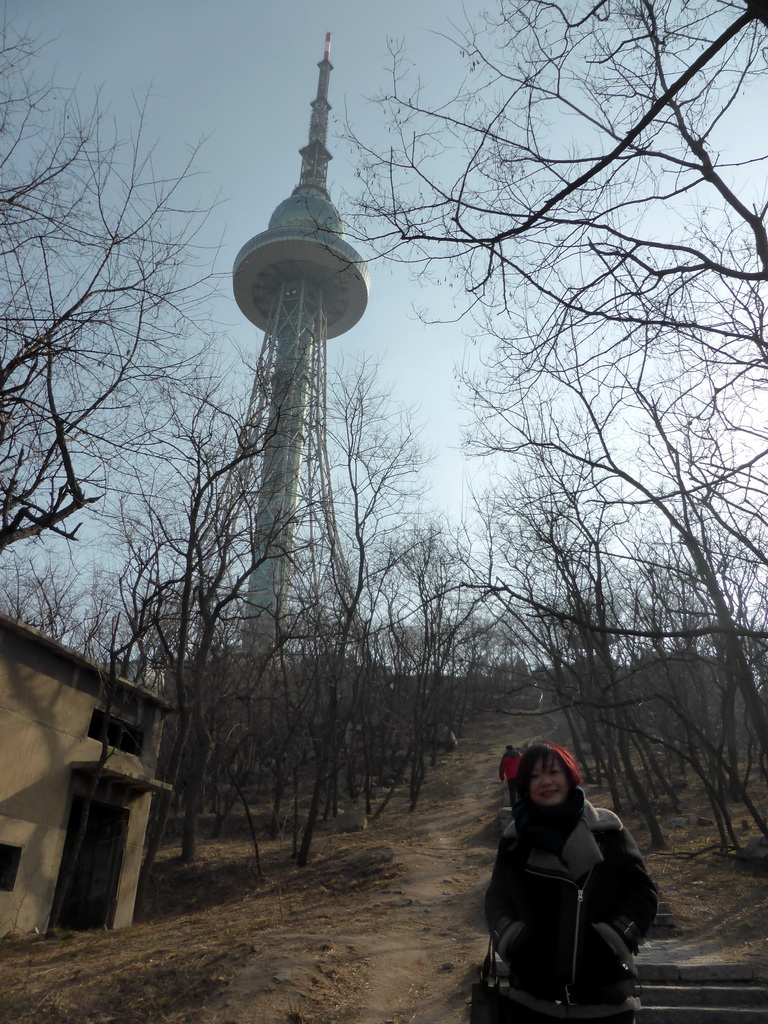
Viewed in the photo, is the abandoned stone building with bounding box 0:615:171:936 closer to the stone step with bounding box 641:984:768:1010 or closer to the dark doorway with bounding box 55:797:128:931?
the dark doorway with bounding box 55:797:128:931

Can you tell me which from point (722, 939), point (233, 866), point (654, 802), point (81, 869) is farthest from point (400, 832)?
point (722, 939)

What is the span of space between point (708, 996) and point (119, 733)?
9545 mm

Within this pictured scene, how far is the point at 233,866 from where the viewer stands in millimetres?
13680

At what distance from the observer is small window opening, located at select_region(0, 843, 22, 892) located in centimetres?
920

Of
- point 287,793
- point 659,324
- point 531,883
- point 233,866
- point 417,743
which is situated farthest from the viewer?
point 287,793

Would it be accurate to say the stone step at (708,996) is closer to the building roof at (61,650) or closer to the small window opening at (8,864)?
the small window opening at (8,864)

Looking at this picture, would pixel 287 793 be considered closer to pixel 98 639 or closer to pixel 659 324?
pixel 98 639

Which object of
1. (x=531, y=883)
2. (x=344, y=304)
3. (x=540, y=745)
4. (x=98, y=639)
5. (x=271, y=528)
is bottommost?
(x=531, y=883)

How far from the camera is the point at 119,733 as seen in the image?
1195cm

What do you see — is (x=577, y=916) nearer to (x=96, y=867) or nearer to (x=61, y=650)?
(x=61, y=650)

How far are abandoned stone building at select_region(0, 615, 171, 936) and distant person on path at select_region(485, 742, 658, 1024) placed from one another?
27.8 feet

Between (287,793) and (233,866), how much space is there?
10537mm

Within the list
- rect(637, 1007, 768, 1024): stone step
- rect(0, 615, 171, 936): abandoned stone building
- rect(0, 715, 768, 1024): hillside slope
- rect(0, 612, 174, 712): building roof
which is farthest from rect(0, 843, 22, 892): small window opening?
rect(637, 1007, 768, 1024): stone step

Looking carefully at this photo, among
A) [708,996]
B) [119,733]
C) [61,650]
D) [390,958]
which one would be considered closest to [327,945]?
[390,958]
